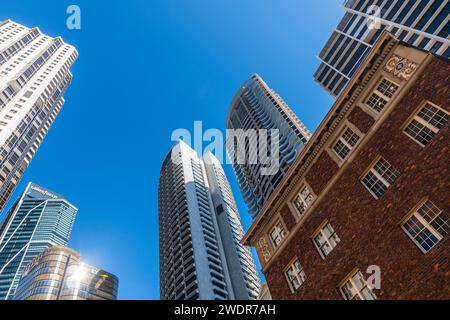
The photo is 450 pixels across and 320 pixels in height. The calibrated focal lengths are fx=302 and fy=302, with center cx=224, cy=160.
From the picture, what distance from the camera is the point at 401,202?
53.5ft

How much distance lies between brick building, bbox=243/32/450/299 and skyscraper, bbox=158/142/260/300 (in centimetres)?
6614

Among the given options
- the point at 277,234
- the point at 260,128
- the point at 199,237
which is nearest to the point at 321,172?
the point at 277,234

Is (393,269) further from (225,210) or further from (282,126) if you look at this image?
(225,210)

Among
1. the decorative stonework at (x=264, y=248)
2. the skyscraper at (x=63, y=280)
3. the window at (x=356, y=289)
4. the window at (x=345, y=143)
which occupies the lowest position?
the window at (x=356, y=289)

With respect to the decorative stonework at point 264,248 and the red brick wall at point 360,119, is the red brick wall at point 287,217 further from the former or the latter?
the red brick wall at point 360,119

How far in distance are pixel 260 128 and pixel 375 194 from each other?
97706 millimetres

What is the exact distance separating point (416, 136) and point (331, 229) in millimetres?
7550

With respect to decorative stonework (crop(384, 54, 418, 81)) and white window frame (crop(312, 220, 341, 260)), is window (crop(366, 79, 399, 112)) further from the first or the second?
white window frame (crop(312, 220, 341, 260))

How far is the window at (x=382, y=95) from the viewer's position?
1983cm

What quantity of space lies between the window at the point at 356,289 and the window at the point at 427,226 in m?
3.64

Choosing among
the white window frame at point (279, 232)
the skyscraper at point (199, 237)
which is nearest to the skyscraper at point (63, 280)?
the skyscraper at point (199, 237)

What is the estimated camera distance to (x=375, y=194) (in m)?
18.0

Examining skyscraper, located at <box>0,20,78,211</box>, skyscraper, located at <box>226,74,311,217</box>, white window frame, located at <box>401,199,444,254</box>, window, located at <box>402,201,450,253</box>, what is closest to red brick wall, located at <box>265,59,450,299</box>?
white window frame, located at <box>401,199,444,254</box>

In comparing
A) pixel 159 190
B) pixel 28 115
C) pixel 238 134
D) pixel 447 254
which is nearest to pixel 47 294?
pixel 28 115
